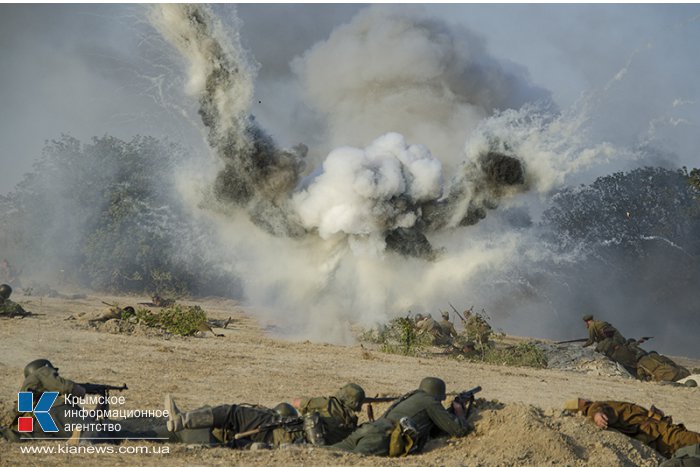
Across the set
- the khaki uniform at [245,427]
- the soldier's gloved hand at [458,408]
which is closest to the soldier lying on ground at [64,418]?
the khaki uniform at [245,427]

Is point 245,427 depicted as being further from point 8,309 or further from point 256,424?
point 8,309

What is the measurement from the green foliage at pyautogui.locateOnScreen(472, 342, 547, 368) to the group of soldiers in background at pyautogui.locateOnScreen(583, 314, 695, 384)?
3.97 ft

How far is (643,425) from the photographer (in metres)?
8.96

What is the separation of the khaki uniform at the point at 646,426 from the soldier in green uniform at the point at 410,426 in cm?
159

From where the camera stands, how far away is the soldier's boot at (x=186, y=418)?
27.0 ft

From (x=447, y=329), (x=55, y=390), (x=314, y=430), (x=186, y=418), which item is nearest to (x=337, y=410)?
(x=314, y=430)

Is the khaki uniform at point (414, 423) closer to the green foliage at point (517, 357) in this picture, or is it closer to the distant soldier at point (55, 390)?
the distant soldier at point (55, 390)

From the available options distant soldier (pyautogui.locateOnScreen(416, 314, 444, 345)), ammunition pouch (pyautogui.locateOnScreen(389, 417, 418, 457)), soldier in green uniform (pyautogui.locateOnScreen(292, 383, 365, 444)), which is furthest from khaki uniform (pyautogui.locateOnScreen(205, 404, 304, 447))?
distant soldier (pyautogui.locateOnScreen(416, 314, 444, 345))

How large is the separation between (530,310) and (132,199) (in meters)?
19.2

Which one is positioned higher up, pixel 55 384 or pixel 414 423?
pixel 55 384

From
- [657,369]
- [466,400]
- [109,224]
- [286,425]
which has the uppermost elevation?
[109,224]

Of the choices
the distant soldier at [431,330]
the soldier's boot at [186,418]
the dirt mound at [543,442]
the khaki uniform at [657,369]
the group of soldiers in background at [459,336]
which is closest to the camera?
the dirt mound at [543,442]

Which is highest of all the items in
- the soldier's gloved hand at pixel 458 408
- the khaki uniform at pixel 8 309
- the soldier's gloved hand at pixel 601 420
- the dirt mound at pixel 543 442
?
the khaki uniform at pixel 8 309

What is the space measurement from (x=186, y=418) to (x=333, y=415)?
1.58m
